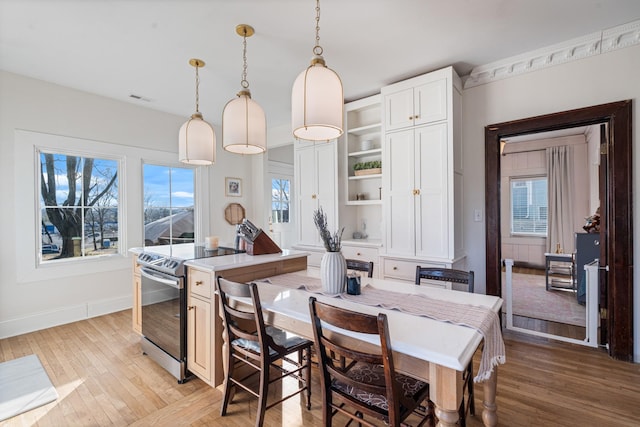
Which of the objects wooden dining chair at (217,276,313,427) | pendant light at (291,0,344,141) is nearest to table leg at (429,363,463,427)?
wooden dining chair at (217,276,313,427)

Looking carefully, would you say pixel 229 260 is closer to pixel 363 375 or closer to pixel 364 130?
pixel 363 375

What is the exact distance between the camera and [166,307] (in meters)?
2.38

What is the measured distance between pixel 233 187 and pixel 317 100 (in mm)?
3998

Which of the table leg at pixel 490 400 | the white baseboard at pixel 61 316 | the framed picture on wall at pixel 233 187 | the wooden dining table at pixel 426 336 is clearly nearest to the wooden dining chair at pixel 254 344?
the wooden dining table at pixel 426 336

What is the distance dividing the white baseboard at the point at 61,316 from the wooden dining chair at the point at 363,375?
3.67 meters

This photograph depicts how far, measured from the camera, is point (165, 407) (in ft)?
6.49

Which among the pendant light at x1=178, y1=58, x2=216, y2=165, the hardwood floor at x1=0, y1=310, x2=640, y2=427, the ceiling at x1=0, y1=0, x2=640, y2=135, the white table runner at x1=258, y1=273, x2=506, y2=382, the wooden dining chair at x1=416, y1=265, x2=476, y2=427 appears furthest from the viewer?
the pendant light at x1=178, y1=58, x2=216, y2=165

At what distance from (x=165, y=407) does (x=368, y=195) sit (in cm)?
309

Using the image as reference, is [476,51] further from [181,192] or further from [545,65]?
[181,192]

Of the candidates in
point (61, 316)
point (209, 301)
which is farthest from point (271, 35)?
point (61, 316)

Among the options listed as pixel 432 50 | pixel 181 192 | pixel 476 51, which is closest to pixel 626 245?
pixel 476 51

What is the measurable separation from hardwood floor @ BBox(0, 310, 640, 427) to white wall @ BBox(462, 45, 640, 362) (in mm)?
641

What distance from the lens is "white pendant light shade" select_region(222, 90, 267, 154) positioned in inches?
84.8

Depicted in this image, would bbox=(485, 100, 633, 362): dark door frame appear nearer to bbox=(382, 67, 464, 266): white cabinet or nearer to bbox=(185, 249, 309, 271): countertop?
bbox=(382, 67, 464, 266): white cabinet
